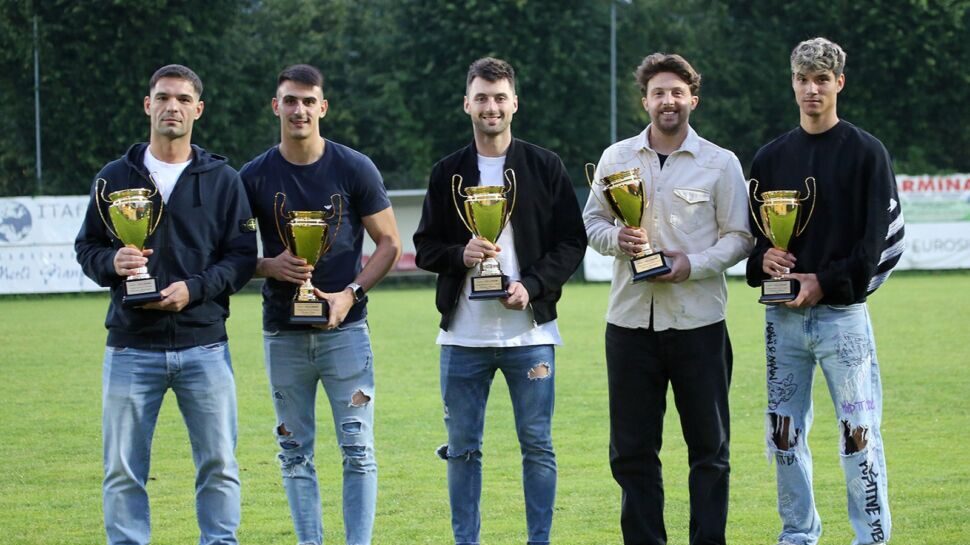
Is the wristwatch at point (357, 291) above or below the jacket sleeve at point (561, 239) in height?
below

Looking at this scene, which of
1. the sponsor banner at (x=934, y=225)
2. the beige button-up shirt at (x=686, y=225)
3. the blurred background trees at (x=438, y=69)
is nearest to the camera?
the beige button-up shirt at (x=686, y=225)

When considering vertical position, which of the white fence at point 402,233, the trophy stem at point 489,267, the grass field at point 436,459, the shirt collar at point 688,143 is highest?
the shirt collar at point 688,143

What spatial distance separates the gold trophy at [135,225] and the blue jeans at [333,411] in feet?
2.79

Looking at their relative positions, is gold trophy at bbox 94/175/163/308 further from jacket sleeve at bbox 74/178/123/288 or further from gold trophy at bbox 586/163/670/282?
gold trophy at bbox 586/163/670/282

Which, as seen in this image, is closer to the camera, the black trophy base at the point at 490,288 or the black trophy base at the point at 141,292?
the black trophy base at the point at 141,292

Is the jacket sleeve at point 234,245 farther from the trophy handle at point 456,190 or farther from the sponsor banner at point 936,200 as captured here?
the sponsor banner at point 936,200

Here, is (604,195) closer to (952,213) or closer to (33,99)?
(952,213)

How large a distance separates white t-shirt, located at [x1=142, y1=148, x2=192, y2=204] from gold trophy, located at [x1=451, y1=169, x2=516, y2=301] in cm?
132

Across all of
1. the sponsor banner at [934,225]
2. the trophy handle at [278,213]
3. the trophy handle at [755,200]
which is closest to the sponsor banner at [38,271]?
the sponsor banner at [934,225]

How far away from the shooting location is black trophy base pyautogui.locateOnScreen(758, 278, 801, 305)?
603 centimetres

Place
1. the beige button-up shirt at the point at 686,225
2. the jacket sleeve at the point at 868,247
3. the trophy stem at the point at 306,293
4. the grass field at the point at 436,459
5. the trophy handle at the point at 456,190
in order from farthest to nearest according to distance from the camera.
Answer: the grass field at the point at 436,459 < the trophy handle at the point at 456,190 < the beige button-up shirt at the point at 686,225 < the trophy stem at the point at 306,293 < the jacket sleeve at the point at 868,247

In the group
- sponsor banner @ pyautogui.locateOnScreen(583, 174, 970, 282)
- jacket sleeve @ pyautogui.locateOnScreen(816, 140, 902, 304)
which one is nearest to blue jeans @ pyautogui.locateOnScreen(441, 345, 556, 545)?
jacket sleeve @ pyautogui.locateOnScreen(816, 140, 902, 304)

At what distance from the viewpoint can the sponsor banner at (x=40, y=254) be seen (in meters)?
26.9

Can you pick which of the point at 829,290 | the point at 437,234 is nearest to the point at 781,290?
the point at 829,290
